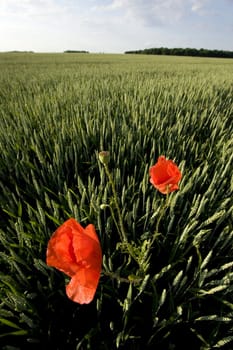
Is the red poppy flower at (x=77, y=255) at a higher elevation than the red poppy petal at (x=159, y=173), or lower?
lower

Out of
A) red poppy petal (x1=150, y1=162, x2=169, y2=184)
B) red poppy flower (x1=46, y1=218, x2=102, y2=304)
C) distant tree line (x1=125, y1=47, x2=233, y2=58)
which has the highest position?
red poppy petal (x1=150, y1=162, x2=169, y2=184)

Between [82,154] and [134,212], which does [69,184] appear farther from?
[134,212]

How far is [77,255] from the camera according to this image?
0.49 m

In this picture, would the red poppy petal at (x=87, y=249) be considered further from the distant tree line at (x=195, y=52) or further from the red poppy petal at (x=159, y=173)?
the distant tree line at (x=195, y=52)

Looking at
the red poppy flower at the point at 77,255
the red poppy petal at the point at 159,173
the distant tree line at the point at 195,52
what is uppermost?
the red poppy petal at the point at 159,173

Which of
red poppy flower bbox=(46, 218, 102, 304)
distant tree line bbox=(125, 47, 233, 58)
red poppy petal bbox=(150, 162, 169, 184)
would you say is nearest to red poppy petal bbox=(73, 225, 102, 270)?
red poppy flower bbox=(46, 218, 102, 304)

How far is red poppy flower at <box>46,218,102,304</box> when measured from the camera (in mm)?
496

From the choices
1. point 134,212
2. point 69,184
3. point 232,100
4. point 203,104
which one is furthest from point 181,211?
point 232,100

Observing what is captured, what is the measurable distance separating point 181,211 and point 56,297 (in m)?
0.46

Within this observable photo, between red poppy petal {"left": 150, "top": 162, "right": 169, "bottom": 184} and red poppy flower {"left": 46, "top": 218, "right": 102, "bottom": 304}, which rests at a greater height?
red poppy petal {"left": 150, "top": 162, "right": 169, "bottom": 184}

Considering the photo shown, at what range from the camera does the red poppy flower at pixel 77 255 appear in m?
0.50

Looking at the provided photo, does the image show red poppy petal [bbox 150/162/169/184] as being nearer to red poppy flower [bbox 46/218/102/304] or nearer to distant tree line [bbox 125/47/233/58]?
red poppy flower [bbox 46/218/102/304]

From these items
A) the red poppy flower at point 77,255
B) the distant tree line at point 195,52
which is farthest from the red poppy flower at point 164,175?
the distant tree line at point 195,52

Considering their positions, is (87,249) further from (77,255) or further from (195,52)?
(195,52)
